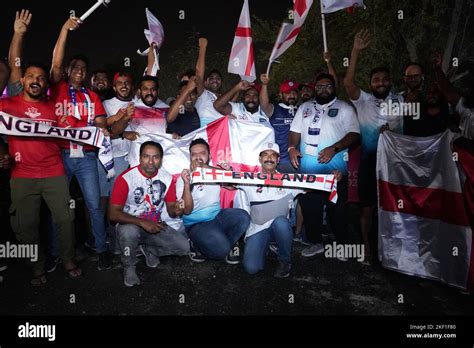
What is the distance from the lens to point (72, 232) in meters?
4.19

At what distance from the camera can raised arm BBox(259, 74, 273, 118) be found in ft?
17.9

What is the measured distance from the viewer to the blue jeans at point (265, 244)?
4.41 metres

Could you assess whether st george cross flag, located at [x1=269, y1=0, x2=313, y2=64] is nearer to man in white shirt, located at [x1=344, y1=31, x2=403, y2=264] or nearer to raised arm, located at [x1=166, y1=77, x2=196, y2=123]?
man in white shirt, located at [x1=344, y1=31, x2=403, y2=264]

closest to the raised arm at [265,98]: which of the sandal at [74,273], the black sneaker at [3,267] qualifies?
the sandal at [74,273]

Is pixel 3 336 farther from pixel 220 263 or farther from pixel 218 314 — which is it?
pixel 220 263

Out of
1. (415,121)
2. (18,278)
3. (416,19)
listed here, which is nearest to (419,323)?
(415,121)

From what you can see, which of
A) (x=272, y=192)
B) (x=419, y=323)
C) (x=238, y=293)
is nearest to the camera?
(x=419, y=323)

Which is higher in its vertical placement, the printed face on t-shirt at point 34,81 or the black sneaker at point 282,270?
the printed face on t-shirt at point 34,81

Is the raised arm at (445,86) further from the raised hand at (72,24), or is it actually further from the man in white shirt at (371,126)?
the raised hand at (72,24)

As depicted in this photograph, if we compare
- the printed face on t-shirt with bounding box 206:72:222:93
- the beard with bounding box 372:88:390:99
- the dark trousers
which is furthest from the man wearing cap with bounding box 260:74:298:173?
the beard with bounding box 372:88:390:99

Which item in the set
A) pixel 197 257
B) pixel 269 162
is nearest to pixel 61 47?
pixel 269 162

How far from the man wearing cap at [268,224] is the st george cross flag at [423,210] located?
1.20 metres

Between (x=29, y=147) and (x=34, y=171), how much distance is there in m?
0.27

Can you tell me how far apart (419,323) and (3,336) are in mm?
3800
